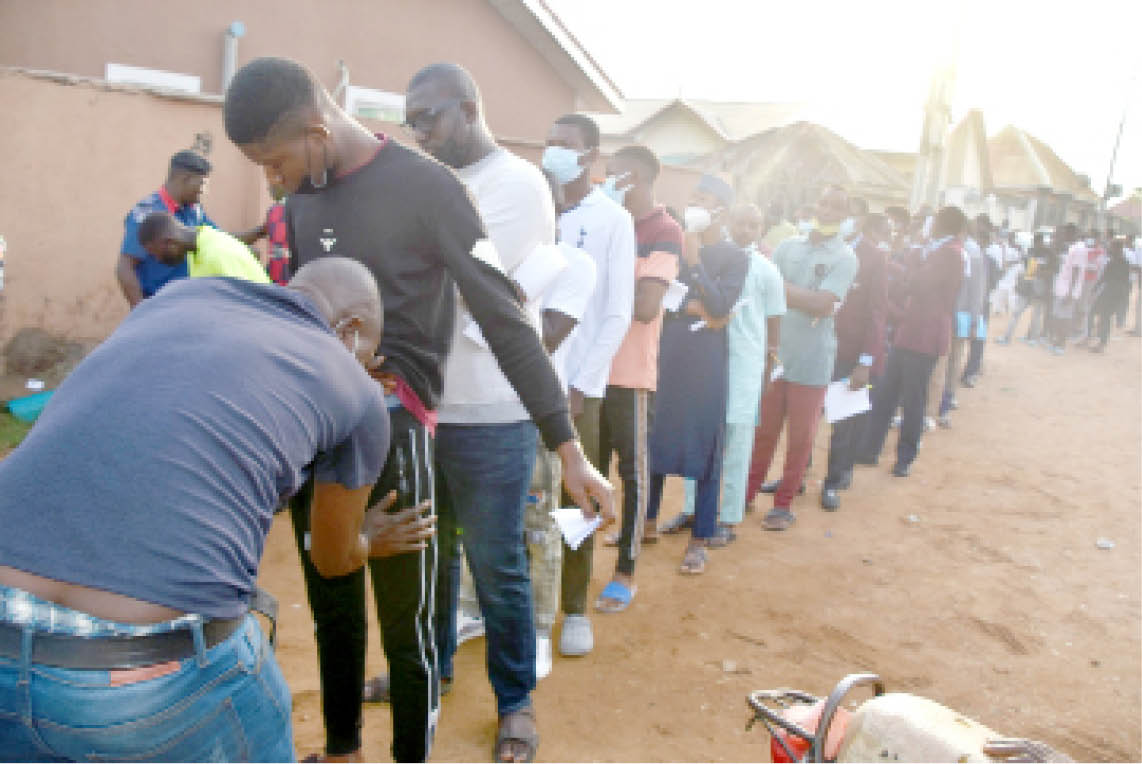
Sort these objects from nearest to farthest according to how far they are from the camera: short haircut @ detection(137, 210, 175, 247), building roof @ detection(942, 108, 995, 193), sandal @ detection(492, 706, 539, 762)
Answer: sandal @ detection(492, 706, 539, 762) < short haircut @ detection(137, 210, 175, 247) < building roof @ detection(942, 108, 995, 193)

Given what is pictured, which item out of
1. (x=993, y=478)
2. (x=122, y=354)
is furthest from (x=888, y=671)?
(x=993, y=478)

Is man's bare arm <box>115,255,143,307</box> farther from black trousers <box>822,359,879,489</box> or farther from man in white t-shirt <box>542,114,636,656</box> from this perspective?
black trousers <box>822,359,879,489</box>

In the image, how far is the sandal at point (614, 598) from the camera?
4195mm

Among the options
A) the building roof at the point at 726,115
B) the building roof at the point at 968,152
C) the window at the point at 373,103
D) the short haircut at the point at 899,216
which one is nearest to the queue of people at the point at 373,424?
the short haircut at the point at 899,216

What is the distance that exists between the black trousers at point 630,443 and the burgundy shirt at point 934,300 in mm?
3640

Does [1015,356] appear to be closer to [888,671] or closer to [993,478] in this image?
[993,478]

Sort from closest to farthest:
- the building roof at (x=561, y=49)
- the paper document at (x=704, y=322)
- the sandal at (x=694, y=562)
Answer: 1. the paper document at (x=704, y=322)
2. the sandal at (x=694, y=562)
3. the building roof at (x=561, y=49)

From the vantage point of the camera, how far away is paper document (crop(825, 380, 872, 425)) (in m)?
5.96

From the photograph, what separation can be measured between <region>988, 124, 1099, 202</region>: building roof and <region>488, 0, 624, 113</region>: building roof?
42.4 metres

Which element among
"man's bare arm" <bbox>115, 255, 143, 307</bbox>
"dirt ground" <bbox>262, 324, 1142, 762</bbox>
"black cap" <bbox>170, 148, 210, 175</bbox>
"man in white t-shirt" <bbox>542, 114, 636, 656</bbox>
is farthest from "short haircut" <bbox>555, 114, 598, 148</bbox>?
"man's bare arm" <bbox>115, 255, 143, 307</bbox>

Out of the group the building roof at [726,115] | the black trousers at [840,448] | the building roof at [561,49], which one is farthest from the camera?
the building roof at [726,115]

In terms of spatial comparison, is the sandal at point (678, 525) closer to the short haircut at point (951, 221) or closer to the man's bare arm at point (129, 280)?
the short haircut at point (951, 221)

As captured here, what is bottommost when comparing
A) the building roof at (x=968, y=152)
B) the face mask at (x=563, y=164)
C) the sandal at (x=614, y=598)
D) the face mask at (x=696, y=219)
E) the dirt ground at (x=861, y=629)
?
the dirt ground at (x=861, y=629)

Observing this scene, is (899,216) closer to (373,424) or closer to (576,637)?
(576,637)
